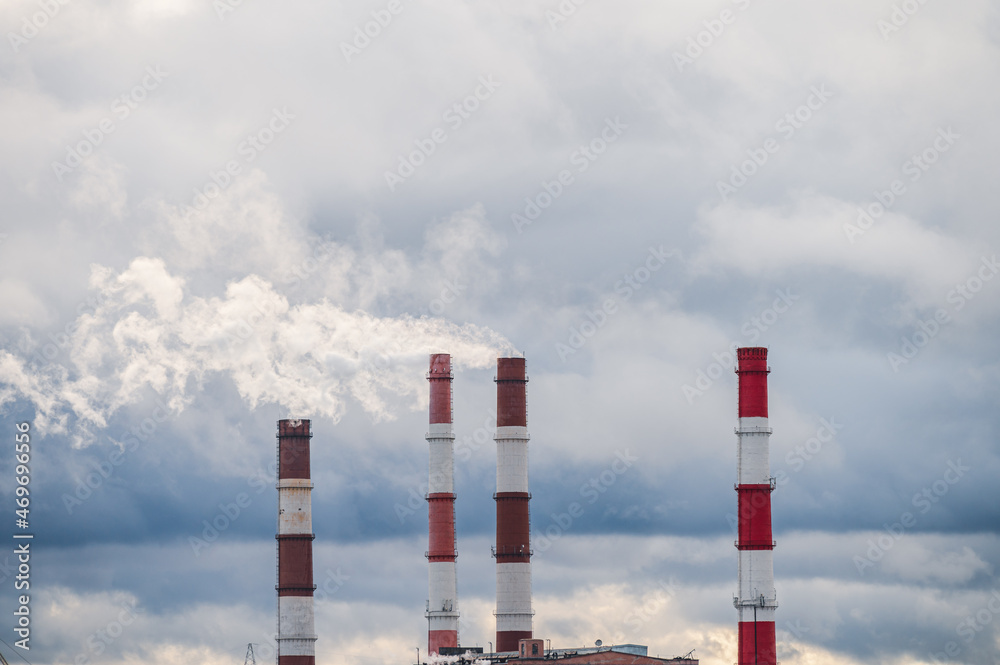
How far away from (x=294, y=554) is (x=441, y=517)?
346 inches

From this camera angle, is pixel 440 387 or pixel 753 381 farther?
pixel 440 387

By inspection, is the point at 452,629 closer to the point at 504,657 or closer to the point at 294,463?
the point at 504,657

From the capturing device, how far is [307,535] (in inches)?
3873

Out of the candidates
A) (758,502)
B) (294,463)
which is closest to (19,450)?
(294,463)

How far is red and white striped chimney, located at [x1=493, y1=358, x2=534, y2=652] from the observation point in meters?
97.8

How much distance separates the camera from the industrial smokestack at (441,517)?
100000 mm

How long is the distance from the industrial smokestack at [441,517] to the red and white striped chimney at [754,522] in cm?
1963

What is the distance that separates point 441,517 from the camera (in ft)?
327

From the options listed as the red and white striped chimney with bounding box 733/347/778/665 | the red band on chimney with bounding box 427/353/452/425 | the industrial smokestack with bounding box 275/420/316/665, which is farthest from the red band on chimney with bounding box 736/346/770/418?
the industrial smokestack with bounding box 275/420/316/665

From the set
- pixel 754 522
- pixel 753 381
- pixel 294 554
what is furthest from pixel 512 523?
pixel 753 381

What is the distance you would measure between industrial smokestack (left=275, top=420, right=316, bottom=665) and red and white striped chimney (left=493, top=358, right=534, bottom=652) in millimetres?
10866

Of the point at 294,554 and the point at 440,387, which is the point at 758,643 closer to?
the point at 440,387

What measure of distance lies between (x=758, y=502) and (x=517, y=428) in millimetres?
17329

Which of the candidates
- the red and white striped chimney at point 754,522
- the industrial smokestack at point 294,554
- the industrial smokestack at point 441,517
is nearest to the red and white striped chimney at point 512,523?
the industrial smokestack at point 441,517
